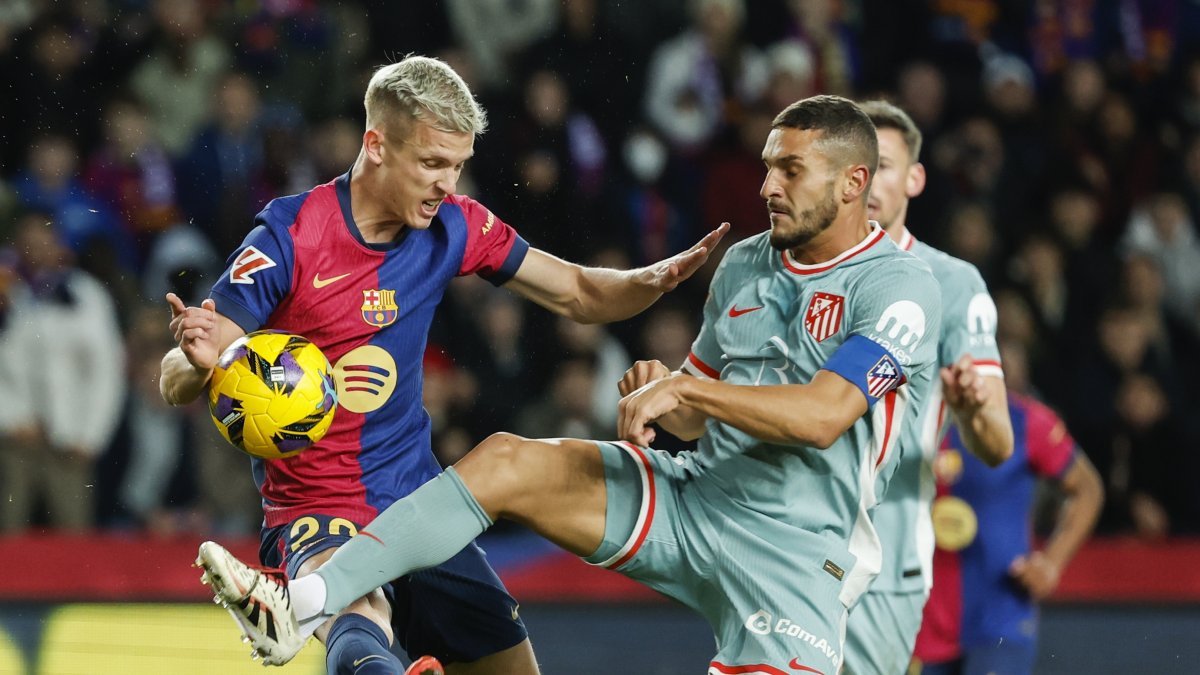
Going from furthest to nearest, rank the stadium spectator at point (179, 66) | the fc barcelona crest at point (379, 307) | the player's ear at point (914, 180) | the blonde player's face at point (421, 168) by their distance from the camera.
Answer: the stadium spectator at point (179, 66) → the player's ear at point (914, 180) → the fc barcelona crest at point (379, 307) → the blonde player's face at point (421, 168)

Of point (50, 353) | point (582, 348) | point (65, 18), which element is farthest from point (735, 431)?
point (65, 18)

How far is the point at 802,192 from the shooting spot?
453 cm

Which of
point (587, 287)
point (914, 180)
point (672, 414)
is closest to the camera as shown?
point (672, 414)

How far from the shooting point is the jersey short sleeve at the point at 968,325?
5.11m

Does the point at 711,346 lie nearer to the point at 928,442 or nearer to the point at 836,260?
the point at 836,260

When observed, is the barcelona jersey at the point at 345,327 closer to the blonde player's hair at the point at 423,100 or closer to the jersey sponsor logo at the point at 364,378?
the jersey sponsor logo at the point at 364,378

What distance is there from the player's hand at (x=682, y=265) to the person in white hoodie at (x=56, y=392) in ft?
14.5

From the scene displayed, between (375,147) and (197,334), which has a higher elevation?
(375,147)

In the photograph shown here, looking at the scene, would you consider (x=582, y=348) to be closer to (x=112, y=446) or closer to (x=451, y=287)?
(x=451, y=287)

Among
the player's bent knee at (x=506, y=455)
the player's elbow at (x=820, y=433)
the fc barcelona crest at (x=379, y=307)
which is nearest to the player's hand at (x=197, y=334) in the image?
the fc barcelona crest at (x=379, y=307)

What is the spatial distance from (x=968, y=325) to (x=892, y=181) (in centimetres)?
55

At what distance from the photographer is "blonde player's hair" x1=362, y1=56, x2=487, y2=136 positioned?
14.8ft

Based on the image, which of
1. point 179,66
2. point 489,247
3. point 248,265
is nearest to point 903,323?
point 489,247

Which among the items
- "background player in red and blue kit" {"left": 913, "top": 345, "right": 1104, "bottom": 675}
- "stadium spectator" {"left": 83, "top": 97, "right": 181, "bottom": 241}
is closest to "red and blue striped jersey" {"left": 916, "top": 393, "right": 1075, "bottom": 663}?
"background player in red and blue kit" {"left": 913, "top": 345, "right": 1104, "bottom": 675}
